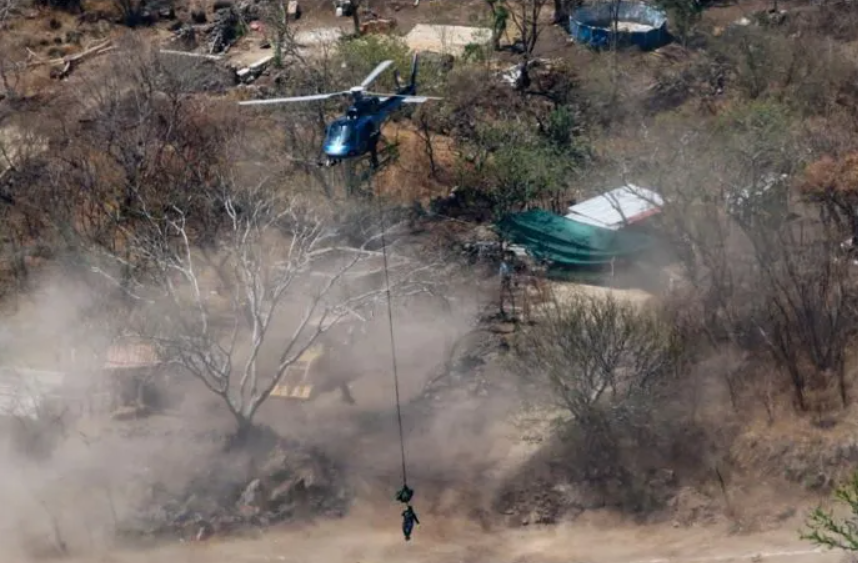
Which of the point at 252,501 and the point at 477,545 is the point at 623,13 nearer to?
the point at 477,545

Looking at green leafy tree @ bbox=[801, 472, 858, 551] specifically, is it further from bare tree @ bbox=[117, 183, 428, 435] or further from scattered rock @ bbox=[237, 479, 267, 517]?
scattered rock @ bbox=[237, 479, 267, 517]

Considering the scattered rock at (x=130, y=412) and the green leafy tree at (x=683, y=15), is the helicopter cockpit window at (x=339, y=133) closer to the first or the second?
the scattered rock at (x=130, y=412)

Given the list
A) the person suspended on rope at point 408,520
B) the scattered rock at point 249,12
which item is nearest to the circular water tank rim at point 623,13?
the scattered rock at point 249,12

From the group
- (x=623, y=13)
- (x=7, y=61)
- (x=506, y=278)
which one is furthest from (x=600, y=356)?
(x=7, y=61)

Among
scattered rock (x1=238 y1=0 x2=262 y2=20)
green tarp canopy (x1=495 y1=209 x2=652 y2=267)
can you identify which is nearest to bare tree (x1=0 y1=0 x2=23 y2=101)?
scattered rock (x1=238 y1=0 x2=262 y2=20)

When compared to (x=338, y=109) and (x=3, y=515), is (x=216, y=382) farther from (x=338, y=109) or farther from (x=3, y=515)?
(x=338, y=109)
